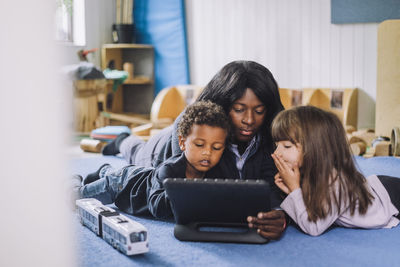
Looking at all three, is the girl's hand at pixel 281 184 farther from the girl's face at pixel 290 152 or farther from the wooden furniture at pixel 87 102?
the wooden furniture at pixel 87 102

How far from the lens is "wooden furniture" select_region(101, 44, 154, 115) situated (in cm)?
421

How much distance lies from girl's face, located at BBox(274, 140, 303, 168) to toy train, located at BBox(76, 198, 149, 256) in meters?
0.46

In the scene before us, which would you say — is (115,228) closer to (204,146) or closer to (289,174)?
(204,146)

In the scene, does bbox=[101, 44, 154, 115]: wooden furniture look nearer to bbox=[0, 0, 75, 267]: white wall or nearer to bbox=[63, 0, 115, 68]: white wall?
bbox=[63, 0, 115, 68]: white wall

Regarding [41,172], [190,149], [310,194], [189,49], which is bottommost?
[310,194]

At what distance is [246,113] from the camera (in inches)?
62.0

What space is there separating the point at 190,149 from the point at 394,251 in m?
0.62

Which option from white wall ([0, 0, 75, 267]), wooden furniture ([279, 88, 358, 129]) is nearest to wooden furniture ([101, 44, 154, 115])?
wooden furniture ([279, 88, 358, 129])

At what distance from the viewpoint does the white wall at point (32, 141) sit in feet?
1.69

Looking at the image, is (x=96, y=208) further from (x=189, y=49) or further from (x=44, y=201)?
(x=189, y=49)

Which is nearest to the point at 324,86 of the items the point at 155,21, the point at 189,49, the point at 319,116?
the point at 189,49

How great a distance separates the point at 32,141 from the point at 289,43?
10.6 ft

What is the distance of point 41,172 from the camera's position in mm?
546

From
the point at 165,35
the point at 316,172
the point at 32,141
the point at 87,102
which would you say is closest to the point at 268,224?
the point at 316,172
